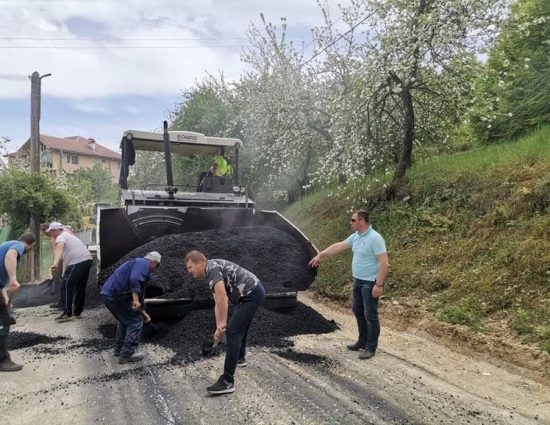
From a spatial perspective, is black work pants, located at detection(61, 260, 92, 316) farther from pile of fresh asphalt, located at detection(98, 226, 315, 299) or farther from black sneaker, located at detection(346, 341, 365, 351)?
black sneaker, located at detection(346, 341, 365, 351)

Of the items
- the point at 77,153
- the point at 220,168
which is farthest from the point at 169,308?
the point at 77,153

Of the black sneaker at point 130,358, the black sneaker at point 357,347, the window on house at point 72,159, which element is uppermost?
the window on house at point 72,159

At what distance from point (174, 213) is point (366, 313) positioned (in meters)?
3.33

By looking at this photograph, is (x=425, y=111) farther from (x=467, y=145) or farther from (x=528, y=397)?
(x=528, y=397)

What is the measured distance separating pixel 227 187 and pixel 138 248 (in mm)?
2333

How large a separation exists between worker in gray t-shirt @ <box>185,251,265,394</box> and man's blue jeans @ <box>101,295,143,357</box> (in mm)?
1297

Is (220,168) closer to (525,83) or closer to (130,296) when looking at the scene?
(130,296)

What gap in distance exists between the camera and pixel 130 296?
5.09 m

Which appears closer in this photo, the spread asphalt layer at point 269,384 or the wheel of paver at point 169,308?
the spread asphalt layer at point 269,384

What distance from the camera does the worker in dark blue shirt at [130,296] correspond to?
494 cm

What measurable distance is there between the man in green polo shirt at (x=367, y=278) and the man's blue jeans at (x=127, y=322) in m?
2.30

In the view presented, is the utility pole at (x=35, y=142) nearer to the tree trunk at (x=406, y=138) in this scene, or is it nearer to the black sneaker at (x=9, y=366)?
the black sneaker at (x=9, y=366)

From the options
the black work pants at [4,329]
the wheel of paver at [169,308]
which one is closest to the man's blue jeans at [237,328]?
the wheel of paver at [169,308]

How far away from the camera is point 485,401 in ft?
12.6
